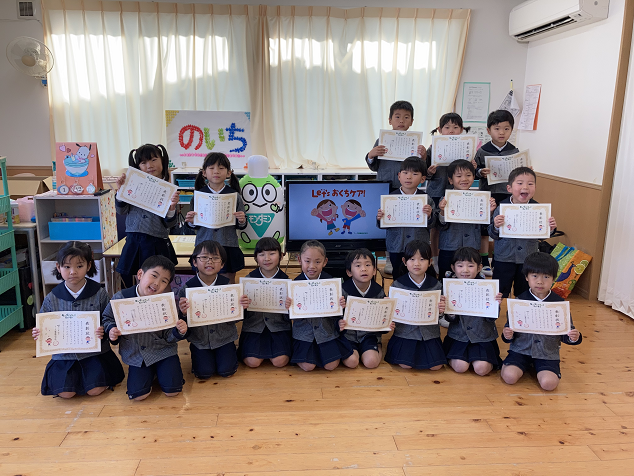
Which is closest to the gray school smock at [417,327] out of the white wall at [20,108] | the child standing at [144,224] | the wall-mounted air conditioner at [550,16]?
the child standing at [144,224]

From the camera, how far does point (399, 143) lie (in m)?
3.31

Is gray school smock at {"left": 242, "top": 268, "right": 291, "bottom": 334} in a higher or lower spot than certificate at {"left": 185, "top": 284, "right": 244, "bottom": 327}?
lower

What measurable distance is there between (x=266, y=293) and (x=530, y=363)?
1532mm

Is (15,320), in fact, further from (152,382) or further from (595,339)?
(595,339)

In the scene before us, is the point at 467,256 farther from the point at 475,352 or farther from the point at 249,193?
the point at 249,193

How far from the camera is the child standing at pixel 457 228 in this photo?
10.1ft

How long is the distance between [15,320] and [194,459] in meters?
1.89

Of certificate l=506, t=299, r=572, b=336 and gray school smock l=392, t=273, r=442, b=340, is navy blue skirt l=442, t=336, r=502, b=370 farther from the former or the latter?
certificate l=506, t=299, r=572, b=336

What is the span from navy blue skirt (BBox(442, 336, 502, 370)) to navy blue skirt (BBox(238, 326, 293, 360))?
0.95m

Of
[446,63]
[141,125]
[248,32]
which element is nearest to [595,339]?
[446,63]

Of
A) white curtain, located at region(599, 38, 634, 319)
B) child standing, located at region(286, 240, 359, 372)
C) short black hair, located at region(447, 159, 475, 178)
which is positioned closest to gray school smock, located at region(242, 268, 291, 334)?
child standing, located at region(286, 240, 359, 372)

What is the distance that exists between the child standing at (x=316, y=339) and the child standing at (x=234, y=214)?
0.46 metres

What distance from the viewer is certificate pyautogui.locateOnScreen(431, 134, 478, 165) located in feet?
10.6

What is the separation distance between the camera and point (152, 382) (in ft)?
8.41
